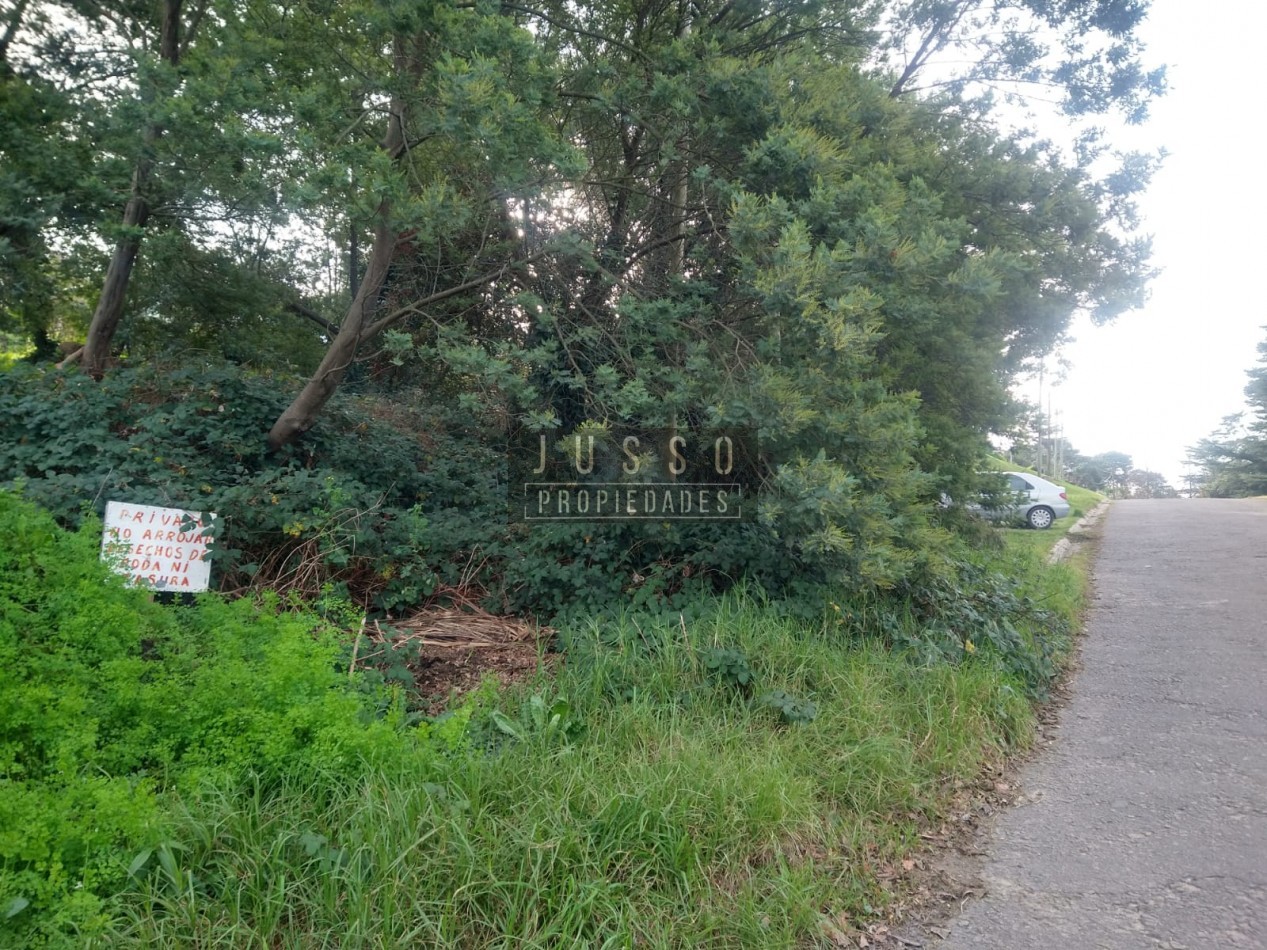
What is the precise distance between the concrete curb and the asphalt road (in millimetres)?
3133

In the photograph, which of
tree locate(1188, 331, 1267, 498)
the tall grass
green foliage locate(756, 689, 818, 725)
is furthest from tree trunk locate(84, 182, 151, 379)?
tree locate(1188, 331, 1267, 498)

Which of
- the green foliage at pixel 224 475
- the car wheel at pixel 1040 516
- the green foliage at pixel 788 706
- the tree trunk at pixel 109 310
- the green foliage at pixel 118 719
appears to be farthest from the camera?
the car wheel at pixel 1040 516

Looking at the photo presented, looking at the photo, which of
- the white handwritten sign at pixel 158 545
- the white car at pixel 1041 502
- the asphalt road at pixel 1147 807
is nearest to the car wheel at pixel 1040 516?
the white car at pixel 1041 502

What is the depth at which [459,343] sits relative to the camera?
17.3ft

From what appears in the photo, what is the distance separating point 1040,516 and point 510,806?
50.1 ft

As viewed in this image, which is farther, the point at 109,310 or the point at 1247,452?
the point at 1247,452

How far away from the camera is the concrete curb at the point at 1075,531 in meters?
10.9

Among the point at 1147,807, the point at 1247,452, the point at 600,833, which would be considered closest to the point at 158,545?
the point at 600,833

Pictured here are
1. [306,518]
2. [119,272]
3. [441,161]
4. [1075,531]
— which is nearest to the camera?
[306,518]

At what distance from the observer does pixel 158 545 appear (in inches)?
169

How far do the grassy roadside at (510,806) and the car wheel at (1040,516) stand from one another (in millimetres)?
12476

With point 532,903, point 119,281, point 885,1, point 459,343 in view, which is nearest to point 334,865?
point 532,903

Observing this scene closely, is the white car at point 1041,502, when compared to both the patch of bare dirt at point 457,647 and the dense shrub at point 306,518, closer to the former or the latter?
the dense shrub at point 306,518

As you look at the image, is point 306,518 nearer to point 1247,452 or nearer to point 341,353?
point 341,353
